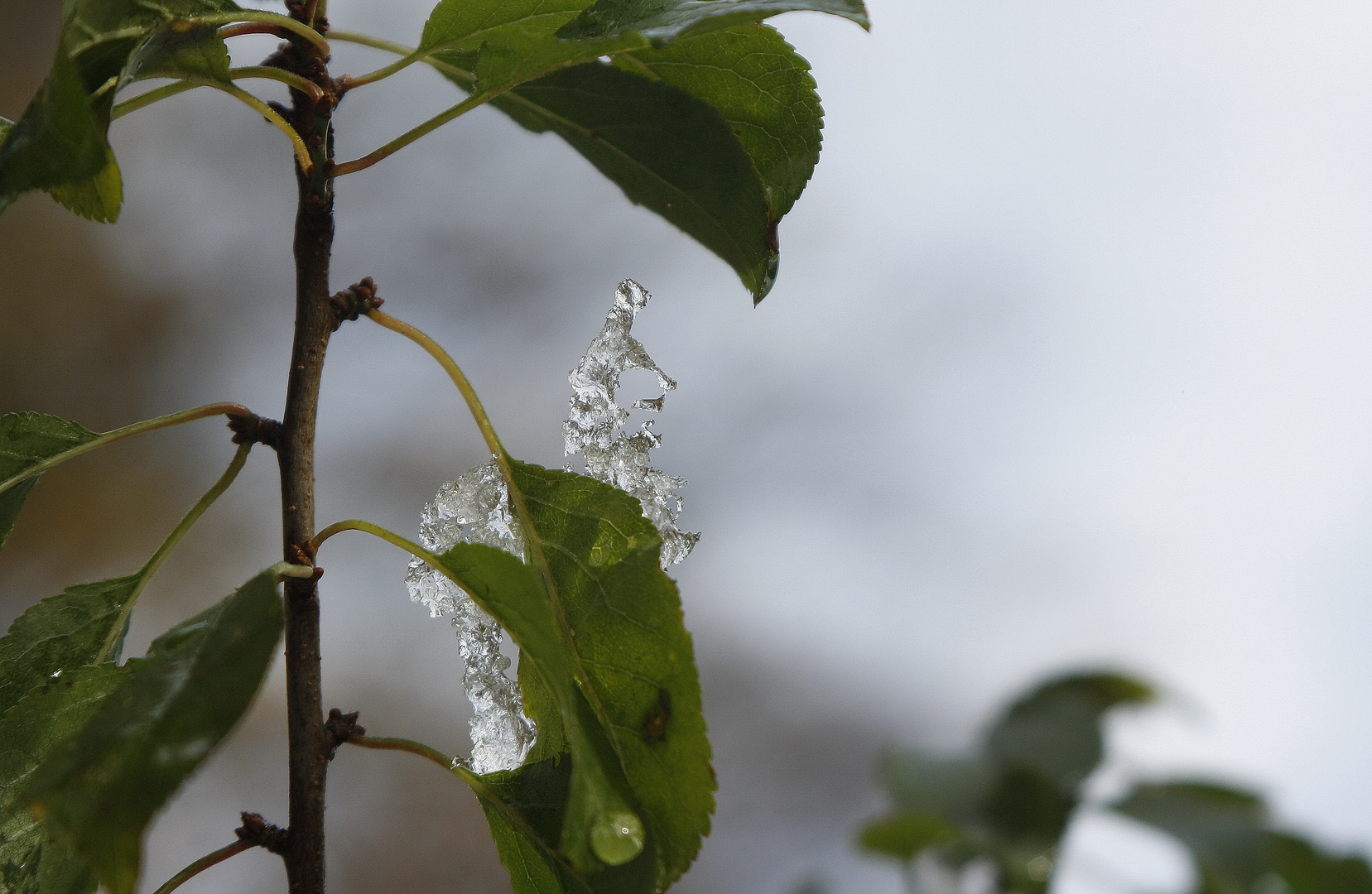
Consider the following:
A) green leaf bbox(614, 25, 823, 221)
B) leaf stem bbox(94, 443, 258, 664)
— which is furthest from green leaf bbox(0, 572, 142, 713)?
green leaf bbox(614, 25, 823, 221)

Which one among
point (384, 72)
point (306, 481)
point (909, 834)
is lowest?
point (909, 834)

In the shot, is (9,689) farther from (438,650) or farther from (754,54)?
(438,650)

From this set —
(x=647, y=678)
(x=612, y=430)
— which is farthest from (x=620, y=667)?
(x=612, y=430)

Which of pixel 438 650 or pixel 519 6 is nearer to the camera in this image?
pixel 519 6

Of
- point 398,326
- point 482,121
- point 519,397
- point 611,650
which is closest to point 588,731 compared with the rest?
point 611,650

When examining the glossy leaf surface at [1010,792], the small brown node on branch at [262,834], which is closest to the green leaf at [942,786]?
the glossy leaf surface at [1010,792]

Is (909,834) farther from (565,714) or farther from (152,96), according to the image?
(152,96)

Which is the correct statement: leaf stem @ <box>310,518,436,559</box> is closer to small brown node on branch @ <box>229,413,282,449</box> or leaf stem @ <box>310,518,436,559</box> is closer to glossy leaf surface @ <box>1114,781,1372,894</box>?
small brown node on branch @ <box>229,413,282,449</box>
